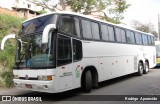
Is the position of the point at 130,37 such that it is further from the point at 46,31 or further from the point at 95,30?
the point at 46,31

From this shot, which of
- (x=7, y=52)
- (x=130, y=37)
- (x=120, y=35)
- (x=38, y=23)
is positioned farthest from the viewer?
(x=130, y=37)

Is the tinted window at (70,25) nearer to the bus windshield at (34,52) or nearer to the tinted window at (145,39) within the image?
the bus windshield at (34,52)

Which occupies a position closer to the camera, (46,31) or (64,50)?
(46,31)

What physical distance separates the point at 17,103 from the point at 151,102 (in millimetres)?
4738

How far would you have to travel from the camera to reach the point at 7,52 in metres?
15.1

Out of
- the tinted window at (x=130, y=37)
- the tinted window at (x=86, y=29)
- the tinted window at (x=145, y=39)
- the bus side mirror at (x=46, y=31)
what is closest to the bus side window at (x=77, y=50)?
the tinted window at (x=86, y=29)

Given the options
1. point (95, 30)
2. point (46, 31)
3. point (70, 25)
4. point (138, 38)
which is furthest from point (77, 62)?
point (138, 38)

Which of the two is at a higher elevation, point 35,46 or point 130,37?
point 130,37

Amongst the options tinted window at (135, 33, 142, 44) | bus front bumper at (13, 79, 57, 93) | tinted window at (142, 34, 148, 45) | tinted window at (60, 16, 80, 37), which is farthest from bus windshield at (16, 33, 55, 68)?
tinted window at (142, 34, 148, 45)

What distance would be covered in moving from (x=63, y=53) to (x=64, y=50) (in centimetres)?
14

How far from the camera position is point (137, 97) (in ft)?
31.9

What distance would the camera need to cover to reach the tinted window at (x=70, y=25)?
9.86m

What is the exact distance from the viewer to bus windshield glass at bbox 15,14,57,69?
9117mm

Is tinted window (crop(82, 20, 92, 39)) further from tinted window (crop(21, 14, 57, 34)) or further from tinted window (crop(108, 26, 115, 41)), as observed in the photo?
tinted window (crop(108, 26, 115, 41))
